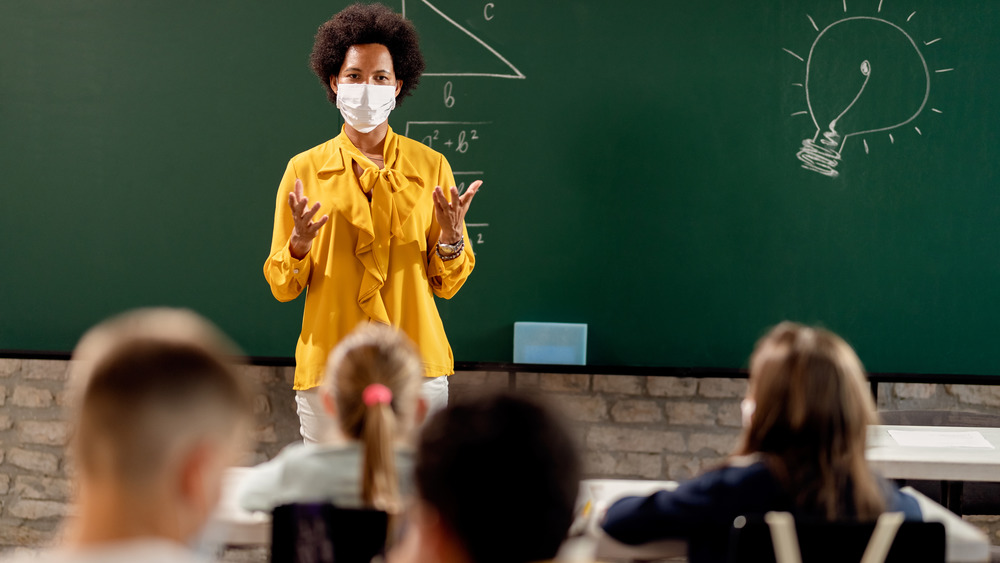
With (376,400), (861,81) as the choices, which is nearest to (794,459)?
(376,400)

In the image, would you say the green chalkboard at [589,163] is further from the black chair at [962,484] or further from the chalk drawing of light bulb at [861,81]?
the black chair at [962,484]

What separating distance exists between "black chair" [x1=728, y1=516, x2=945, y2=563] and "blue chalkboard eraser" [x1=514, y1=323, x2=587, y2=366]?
2.01 meters

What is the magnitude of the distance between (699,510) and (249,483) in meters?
0.82

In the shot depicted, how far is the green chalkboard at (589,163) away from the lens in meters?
3.25

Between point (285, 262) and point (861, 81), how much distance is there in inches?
85.3

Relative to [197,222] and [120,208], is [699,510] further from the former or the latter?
[120,208]

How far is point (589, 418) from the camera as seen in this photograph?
349 centimetres

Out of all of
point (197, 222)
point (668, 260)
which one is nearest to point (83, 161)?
point (197, 222)

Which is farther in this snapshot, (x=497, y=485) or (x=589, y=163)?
(x=589, y=163)

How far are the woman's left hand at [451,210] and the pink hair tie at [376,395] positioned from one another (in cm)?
106

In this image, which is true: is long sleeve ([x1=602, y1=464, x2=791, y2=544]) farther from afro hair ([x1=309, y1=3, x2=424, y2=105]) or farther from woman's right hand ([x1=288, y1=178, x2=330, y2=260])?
afro hair ([x1=309, y1=3, x2=424, y2=105])

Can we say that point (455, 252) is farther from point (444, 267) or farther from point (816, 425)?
point (816, 425)

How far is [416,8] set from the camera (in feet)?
11.0

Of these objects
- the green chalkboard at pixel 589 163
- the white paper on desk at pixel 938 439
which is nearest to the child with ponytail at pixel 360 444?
the white paper on desk at pixel 938 439
